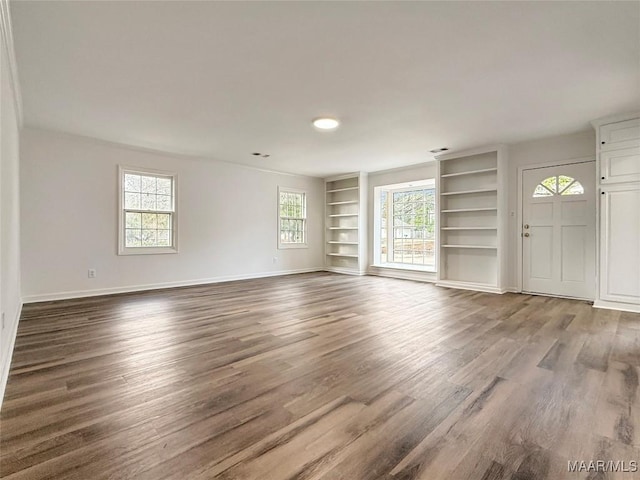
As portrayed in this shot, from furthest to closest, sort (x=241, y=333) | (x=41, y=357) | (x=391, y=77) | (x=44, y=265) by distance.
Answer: (x=44, y=265) < (x=241, y=333) < (x=391, y=77) < (x=41, y=357)

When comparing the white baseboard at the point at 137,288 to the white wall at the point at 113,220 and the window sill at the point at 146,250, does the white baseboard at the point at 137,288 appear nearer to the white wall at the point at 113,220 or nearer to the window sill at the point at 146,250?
the white wall at the point at 113,220

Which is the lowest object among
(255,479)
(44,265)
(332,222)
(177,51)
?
→ (255,479)

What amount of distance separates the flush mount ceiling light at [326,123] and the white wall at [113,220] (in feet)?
9.57

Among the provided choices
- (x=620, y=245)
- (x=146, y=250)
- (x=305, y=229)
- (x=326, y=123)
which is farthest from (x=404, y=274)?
(x=146, y=250)

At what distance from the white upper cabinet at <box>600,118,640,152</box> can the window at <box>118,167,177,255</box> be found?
21.1 ft

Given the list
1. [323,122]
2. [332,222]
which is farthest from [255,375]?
[332,222]

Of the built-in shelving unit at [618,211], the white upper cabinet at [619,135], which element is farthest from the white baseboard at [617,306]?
the white upper cabinet at [619,135]

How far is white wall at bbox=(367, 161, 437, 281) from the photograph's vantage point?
6.45 m

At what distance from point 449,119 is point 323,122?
5.16 feet

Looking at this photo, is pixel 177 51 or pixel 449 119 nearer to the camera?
pixel 177 51

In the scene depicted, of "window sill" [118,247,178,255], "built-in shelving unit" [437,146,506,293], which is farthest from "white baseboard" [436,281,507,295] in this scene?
"window sill" [118,247,178,255]

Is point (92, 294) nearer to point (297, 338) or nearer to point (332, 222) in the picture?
point (297, 338)

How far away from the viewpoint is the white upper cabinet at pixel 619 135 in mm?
3824

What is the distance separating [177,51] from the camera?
2.50 metres
